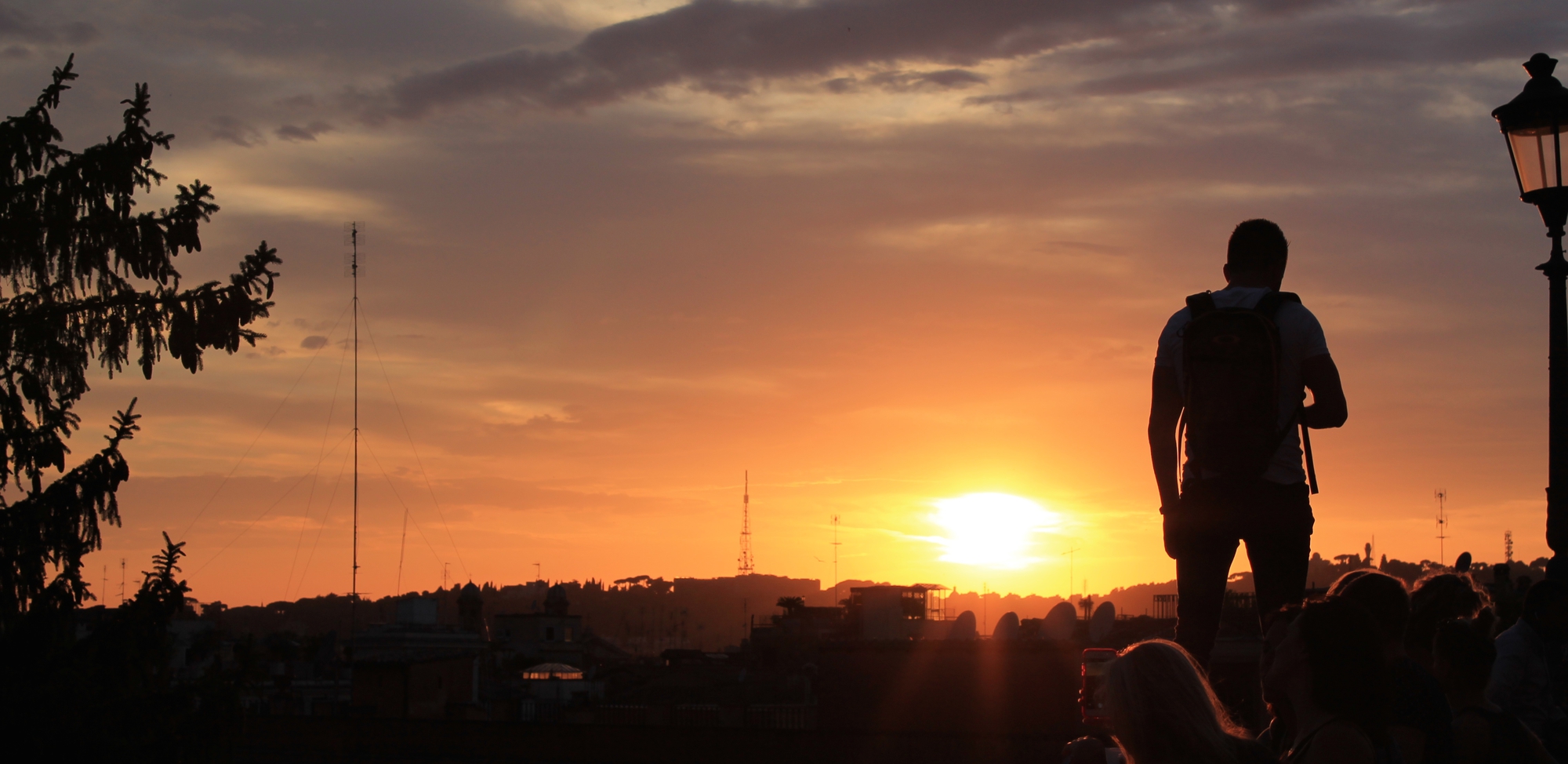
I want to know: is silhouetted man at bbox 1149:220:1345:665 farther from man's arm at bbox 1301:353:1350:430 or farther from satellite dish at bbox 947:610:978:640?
satellite dish at bbox 947:610:978:640

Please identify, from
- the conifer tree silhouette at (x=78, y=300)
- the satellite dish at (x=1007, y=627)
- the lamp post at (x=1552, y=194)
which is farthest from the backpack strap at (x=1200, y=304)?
the satellite dish at (x=1007, y=627)

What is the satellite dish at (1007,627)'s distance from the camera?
46406 mm

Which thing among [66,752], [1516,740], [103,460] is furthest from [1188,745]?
[103,460]

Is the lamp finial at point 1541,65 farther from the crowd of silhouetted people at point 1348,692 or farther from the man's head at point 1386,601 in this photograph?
the man's head at point 1386,601

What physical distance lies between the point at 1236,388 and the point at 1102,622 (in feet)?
113

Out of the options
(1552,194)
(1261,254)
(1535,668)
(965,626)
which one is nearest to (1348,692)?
(1261,254)

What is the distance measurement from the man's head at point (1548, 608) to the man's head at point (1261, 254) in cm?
273

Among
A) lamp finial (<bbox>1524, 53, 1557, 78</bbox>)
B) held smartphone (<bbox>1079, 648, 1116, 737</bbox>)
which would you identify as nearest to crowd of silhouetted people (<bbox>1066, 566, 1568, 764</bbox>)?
held smartphone (<bbox>1079, 648, 1116, 737</bbox>)

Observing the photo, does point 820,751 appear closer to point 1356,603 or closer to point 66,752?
point 66,752

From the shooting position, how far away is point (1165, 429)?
6.45m

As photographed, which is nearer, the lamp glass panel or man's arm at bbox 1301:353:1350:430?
man's arm at bbox 1301:353:1350:430

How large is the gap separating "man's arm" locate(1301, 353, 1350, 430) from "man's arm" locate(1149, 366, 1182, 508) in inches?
22.9

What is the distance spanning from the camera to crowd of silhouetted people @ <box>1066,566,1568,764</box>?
14.1 feet

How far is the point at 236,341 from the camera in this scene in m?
16.1
